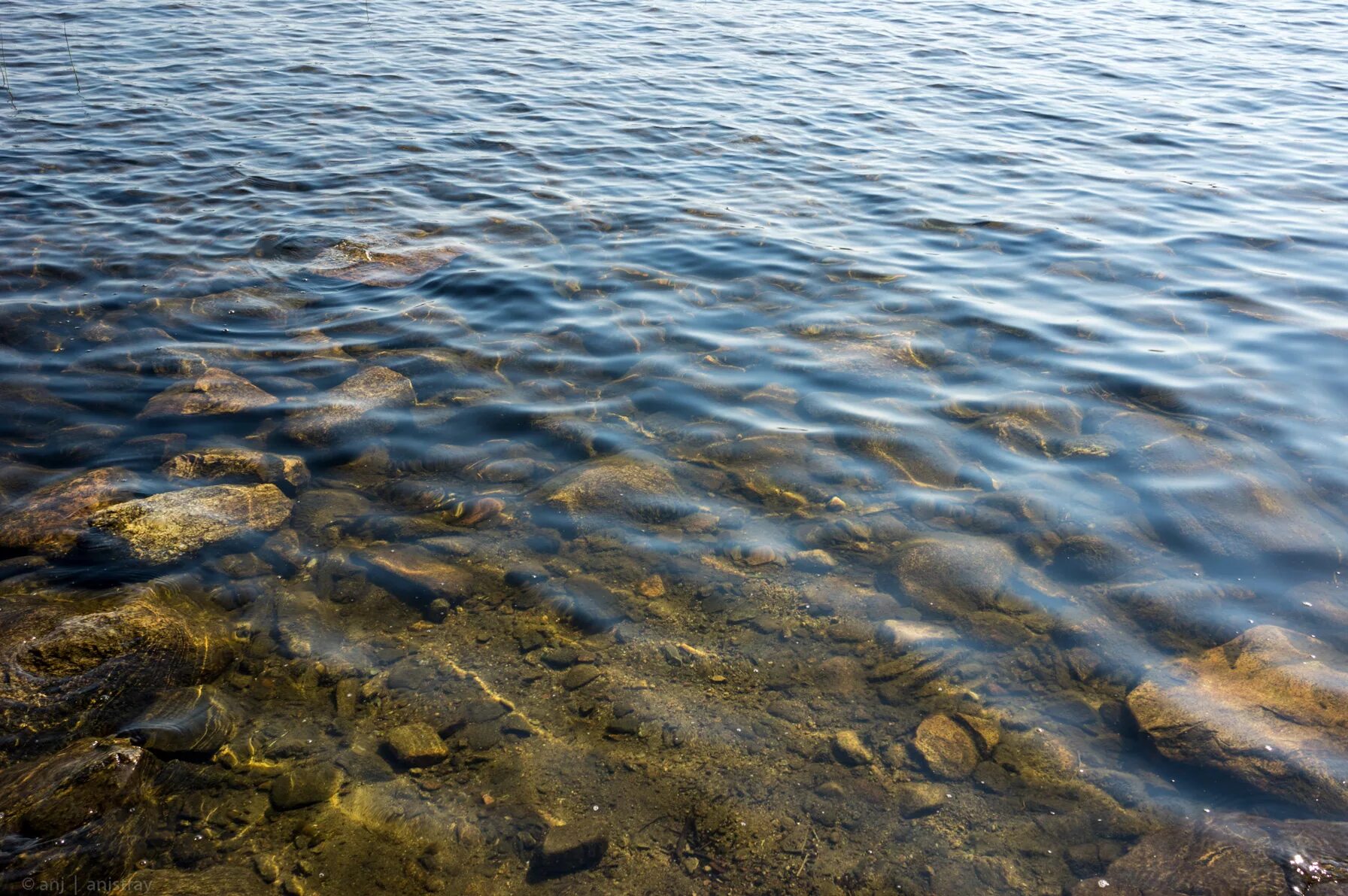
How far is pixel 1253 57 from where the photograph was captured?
17.2 metres

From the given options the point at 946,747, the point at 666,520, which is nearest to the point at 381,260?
the point at 666,520

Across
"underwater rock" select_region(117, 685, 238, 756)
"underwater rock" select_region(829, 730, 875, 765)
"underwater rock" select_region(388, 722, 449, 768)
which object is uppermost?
"underwater rock" select_region(117, 685, 238, 756)

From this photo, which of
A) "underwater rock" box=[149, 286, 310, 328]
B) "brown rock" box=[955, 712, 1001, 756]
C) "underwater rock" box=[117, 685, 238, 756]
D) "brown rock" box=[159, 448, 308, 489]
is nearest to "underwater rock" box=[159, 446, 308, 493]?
"brown rock" box=[159, 448, 308, 489]

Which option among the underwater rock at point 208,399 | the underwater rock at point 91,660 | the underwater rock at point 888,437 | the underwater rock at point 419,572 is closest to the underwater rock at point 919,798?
the underwater rock at point 888,437

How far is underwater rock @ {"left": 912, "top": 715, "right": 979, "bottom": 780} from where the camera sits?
3.91 metres

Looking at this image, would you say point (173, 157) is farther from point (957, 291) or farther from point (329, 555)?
point (957, 291)

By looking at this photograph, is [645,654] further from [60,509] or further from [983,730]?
[60,509]

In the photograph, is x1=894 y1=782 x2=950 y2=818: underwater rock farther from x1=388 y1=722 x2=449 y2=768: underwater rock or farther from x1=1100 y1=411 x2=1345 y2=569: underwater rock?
x1=1100 y1=411 x2=1345 y2=569: underwater rock

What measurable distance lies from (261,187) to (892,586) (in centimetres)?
896

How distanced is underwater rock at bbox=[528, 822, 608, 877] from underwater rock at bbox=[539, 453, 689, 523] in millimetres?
2107

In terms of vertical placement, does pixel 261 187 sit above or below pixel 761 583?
above

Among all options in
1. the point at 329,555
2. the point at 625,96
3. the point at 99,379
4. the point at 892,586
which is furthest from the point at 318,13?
the point at 892,586

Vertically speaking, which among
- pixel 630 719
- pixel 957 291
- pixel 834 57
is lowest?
pixel 630 719

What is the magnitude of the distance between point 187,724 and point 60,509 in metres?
1.97
